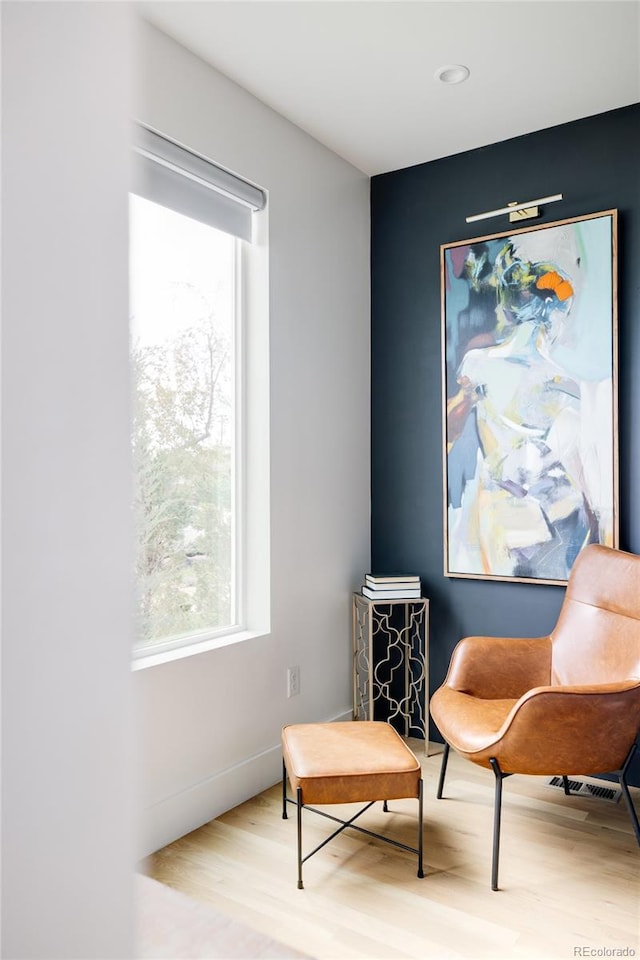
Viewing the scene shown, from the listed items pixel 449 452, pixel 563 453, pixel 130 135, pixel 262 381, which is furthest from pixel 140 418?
pixel 130 135

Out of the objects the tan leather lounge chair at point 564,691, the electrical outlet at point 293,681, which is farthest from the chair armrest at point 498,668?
the electrical outlet at point 293,681

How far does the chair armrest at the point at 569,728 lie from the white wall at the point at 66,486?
1.94 m

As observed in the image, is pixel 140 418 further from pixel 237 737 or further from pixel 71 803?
pixel 71 803

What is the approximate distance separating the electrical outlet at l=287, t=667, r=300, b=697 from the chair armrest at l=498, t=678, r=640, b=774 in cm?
97

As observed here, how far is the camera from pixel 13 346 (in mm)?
257

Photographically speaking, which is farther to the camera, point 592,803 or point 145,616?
point 592,803

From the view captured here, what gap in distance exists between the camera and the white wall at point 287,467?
2271 millimetres

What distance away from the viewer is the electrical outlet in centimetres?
281

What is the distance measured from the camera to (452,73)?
249cm

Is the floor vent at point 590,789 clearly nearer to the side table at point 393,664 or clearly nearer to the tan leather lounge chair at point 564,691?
the tan leather lounge chair at point 564,691

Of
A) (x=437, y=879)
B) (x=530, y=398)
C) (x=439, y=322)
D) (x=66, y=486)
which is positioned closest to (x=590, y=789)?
(x=437, y=879)

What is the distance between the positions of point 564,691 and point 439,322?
1768 millimetres

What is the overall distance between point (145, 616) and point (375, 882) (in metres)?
1.08

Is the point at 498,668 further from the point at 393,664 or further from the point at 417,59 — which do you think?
the point at 417,59
